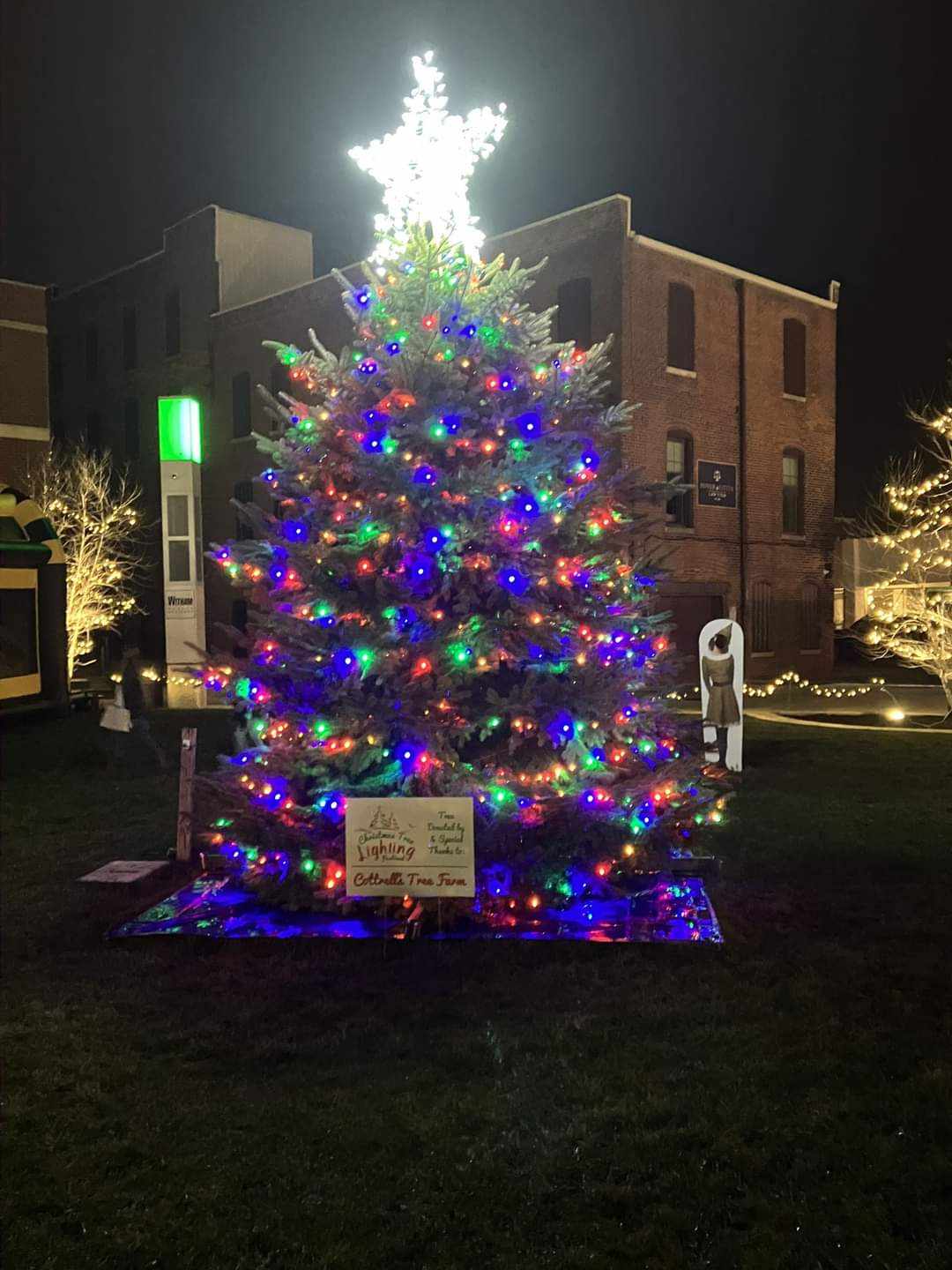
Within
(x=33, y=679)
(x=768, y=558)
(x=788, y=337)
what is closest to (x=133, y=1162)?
(x=33, y=679)

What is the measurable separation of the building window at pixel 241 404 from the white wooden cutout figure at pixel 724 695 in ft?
71.6

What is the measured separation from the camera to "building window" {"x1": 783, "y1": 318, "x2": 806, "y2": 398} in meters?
27.0

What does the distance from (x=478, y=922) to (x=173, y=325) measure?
30.8 m

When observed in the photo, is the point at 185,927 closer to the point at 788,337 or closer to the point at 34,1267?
the point at 34,1267

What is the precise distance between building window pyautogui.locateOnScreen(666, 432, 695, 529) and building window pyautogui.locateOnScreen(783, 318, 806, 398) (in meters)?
4.06

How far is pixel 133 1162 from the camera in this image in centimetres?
358

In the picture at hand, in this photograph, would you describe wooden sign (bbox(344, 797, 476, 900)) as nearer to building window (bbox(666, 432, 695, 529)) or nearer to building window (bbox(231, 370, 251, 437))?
building window (bbox(666, 432, 695, 529))

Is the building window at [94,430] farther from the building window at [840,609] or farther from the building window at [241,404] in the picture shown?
the building window at [840,609]

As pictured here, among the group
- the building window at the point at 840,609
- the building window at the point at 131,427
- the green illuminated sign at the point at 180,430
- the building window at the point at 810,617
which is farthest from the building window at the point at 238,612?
the building window at the point at 840,609

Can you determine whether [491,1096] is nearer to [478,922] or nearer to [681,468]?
[478,922]

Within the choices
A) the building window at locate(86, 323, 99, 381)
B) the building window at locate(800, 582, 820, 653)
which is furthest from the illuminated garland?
the building window at locate(86, 323, 99, 381)

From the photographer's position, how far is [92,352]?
119 feet

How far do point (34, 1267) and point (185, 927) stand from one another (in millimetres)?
3196

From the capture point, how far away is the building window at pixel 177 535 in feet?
70.0
